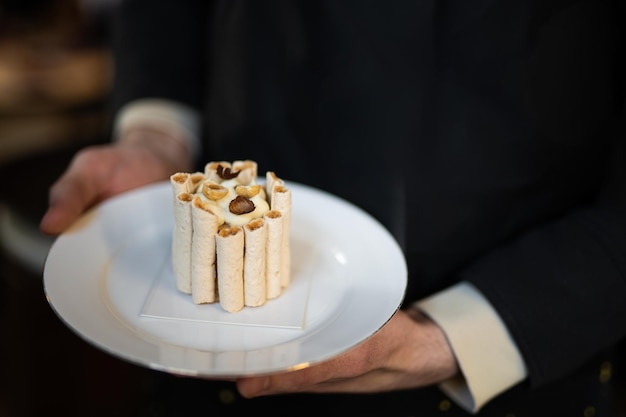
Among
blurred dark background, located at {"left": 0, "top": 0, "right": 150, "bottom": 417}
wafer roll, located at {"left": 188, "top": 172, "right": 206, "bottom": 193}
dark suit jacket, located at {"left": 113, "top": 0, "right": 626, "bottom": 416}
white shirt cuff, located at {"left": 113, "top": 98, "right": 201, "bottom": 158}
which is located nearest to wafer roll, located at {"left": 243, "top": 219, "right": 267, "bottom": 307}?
wafer roll, located at {"left": 188, "top": 172, "right": 206, "bottom": 193}

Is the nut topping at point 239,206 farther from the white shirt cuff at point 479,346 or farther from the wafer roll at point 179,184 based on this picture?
the white shirt cuff at point 479,346

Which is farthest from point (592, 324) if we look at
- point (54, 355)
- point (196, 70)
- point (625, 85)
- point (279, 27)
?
point (54, 355)

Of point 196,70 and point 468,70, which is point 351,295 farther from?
point 196,70

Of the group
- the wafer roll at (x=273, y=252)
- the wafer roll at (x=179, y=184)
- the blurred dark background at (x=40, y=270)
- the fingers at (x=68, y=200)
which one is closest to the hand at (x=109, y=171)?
the fingers at (x=68, y=200)

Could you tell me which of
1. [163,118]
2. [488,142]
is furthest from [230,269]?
[163,118]

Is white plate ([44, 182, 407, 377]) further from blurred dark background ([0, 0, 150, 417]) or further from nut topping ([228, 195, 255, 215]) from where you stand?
blurred dark background ([0, 0, 150, 417])
